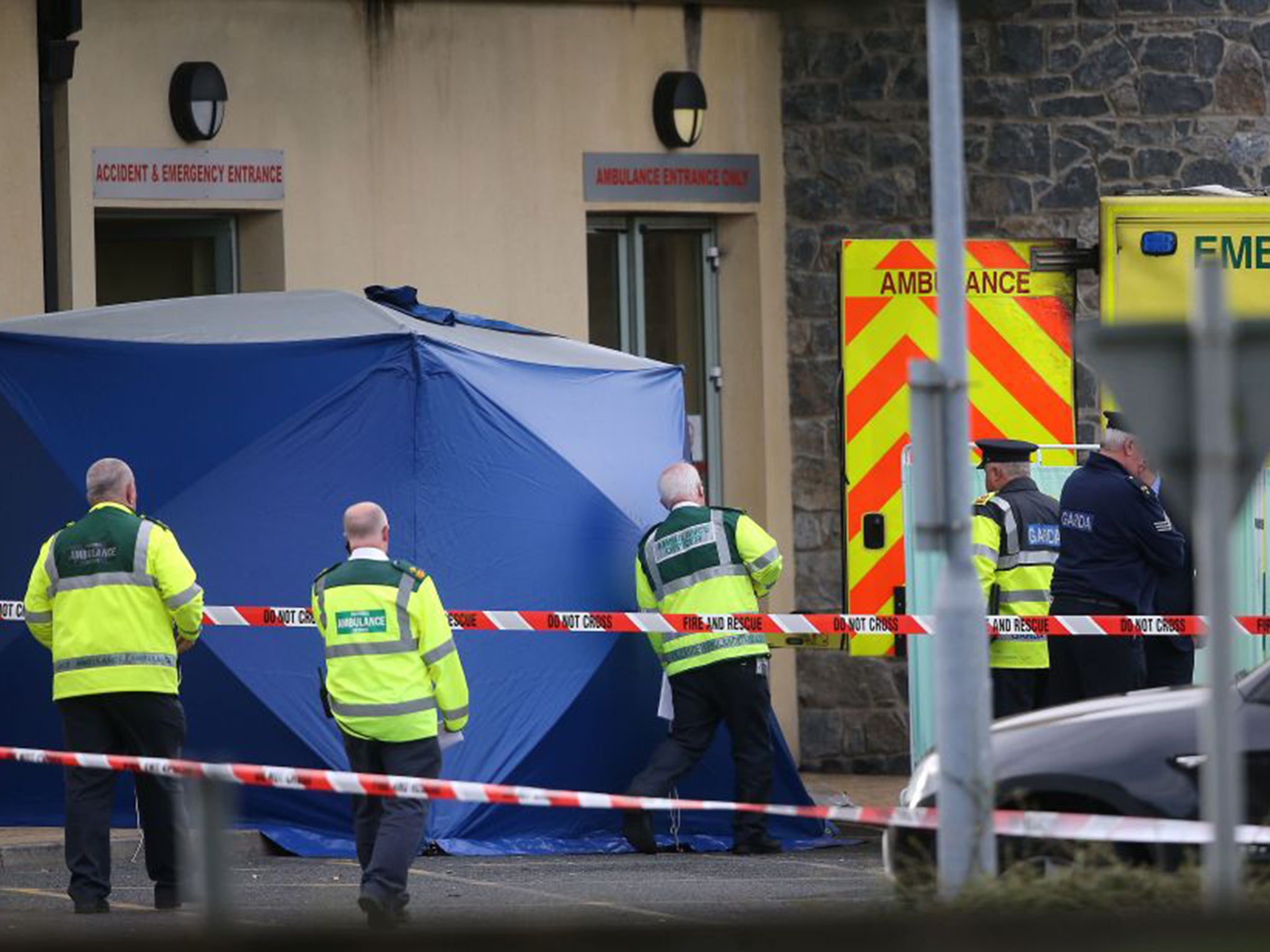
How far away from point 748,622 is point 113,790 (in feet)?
10.6

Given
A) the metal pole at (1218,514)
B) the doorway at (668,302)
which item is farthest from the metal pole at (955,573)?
the doorway at (668,302)

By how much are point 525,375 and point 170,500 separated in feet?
5.60

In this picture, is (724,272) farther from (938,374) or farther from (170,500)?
(938,374)

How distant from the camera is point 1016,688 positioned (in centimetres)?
1307

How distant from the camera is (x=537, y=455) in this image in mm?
13406

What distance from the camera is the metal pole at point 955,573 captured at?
8.01 m

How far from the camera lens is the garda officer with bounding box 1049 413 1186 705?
12836 millimetres

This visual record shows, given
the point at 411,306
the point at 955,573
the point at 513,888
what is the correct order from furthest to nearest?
the point at 411,306, the point at 513,888, the point at 955,573

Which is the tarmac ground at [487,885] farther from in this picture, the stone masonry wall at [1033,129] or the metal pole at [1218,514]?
the metal pole at [1218,514]

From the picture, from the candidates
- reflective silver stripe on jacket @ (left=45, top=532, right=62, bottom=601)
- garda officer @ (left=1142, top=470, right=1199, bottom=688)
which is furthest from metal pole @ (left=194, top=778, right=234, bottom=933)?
garda officer @ (left=1142, top=470, right=1199, bottom=688)

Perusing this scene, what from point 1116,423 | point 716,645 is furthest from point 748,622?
point 1116,423

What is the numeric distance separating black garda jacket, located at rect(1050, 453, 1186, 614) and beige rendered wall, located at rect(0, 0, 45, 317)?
210 inches

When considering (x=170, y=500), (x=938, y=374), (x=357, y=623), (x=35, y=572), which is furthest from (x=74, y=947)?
(x=170, y=500)

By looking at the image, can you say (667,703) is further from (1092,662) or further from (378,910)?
(378,910)
